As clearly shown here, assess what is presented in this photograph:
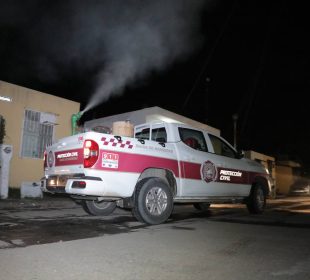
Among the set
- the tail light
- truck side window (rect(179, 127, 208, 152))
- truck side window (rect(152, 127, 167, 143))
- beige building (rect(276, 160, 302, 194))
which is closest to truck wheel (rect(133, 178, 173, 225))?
the tail light

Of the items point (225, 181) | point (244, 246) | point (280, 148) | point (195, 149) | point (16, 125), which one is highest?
point (280, 148)

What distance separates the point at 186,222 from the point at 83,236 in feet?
8.65

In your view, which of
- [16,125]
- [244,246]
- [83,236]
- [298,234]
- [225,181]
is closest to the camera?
[244,246]

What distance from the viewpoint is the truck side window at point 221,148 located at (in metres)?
8.98

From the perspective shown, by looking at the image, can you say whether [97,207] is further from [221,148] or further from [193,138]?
[221,148]

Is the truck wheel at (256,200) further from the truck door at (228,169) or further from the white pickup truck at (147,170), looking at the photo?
the white pickup truck at (147,170)

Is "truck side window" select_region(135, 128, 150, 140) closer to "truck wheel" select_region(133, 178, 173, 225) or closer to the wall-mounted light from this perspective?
"truck wheel" select_region(133, 178, 173, 225)

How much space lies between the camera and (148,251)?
461cm

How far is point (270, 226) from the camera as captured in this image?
721 centimetres

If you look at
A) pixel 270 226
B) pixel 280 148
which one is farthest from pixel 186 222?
pixel 280 148

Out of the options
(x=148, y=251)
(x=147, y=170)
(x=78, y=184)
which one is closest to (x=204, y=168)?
(x=147, y=170)

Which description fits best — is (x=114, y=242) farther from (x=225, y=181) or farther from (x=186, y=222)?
(x=225, y=181)

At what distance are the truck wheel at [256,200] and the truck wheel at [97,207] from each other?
3736 mm

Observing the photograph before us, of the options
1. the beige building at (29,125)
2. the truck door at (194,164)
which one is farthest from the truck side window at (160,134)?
the beige building at (29,125)
